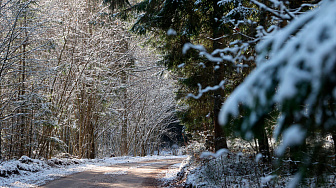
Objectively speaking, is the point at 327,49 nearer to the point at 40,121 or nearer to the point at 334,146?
the point at 334,146

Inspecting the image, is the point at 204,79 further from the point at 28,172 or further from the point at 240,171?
the point at 28,172

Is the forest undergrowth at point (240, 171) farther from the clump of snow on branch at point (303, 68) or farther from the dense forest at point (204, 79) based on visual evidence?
the clump of snow on branch at point (303, 68)

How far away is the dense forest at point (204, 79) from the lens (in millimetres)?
1100

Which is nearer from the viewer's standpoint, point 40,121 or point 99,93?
point 40,121

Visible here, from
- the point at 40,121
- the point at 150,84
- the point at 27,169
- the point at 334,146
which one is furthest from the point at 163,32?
the point at 150,84

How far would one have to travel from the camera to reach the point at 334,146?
8.02ft

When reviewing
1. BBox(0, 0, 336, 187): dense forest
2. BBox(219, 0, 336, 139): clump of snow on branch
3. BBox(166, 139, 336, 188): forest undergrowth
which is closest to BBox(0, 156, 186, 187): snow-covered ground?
BBox(0, 0, 336, 187): dense forest

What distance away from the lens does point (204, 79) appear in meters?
8.49

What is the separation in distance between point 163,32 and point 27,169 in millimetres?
6393

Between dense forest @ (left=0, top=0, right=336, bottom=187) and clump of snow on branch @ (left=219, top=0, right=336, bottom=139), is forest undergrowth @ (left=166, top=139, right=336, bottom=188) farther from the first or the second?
clump of snow on branch @ (left=219, top=0, right=336, bottom=139)

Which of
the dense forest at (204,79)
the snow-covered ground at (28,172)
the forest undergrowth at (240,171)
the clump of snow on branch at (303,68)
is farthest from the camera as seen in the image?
the snow-covered ground at (28,172)

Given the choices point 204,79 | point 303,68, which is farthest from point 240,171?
point 303,68

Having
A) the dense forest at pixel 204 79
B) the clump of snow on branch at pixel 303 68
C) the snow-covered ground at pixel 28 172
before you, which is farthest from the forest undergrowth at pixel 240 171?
the snow-covered ground at pixel 28 172

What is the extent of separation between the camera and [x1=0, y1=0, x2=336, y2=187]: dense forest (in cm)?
110
